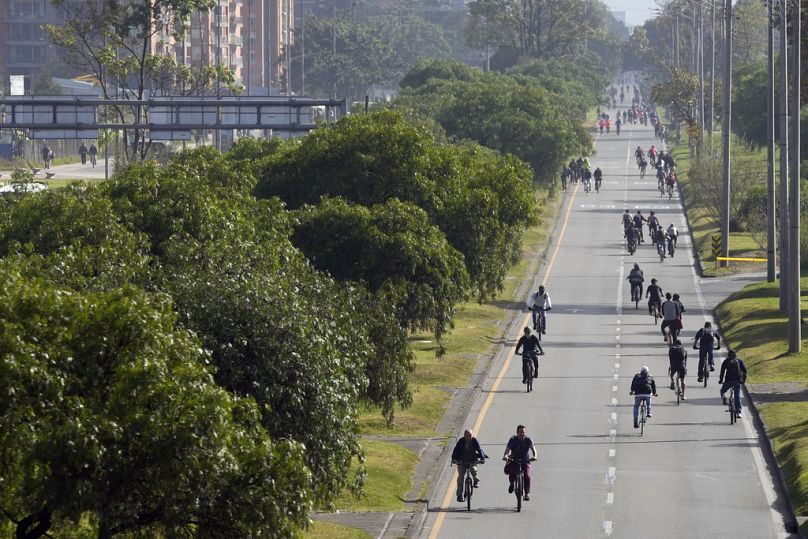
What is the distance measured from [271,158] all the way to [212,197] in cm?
1245

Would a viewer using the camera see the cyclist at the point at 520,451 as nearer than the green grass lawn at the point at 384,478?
Yes

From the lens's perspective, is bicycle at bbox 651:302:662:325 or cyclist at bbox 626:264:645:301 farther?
cyclist at bbox 626:264:645:301

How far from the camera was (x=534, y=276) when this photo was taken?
68.4 metres

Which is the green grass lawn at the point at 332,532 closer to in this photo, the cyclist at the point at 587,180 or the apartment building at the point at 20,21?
the cyclist at the point at 587,180

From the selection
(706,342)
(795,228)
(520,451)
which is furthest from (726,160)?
(520,451)

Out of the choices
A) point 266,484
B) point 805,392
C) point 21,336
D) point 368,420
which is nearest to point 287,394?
A: point 266,484

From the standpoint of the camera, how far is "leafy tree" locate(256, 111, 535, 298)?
39.5 metres

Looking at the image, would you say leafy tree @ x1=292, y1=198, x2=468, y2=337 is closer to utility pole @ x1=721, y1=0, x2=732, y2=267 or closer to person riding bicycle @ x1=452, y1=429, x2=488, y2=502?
person riding bicycle @ x1=452, y1=429, x2=488, y2=502

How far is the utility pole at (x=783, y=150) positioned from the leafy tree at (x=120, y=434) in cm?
3079

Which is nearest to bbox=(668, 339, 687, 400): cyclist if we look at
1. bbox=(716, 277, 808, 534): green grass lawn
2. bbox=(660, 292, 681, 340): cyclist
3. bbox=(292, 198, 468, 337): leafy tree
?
bbox=(716, 277, 808, 534): green grass lawn

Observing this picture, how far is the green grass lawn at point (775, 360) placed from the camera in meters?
29.4

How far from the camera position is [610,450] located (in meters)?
32.3

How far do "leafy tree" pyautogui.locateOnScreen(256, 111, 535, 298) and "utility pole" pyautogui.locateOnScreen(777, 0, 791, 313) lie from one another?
8952 mm

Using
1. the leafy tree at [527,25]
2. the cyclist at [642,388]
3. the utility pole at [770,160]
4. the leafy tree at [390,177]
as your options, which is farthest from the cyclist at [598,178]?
the leafy tree at [527,25]
